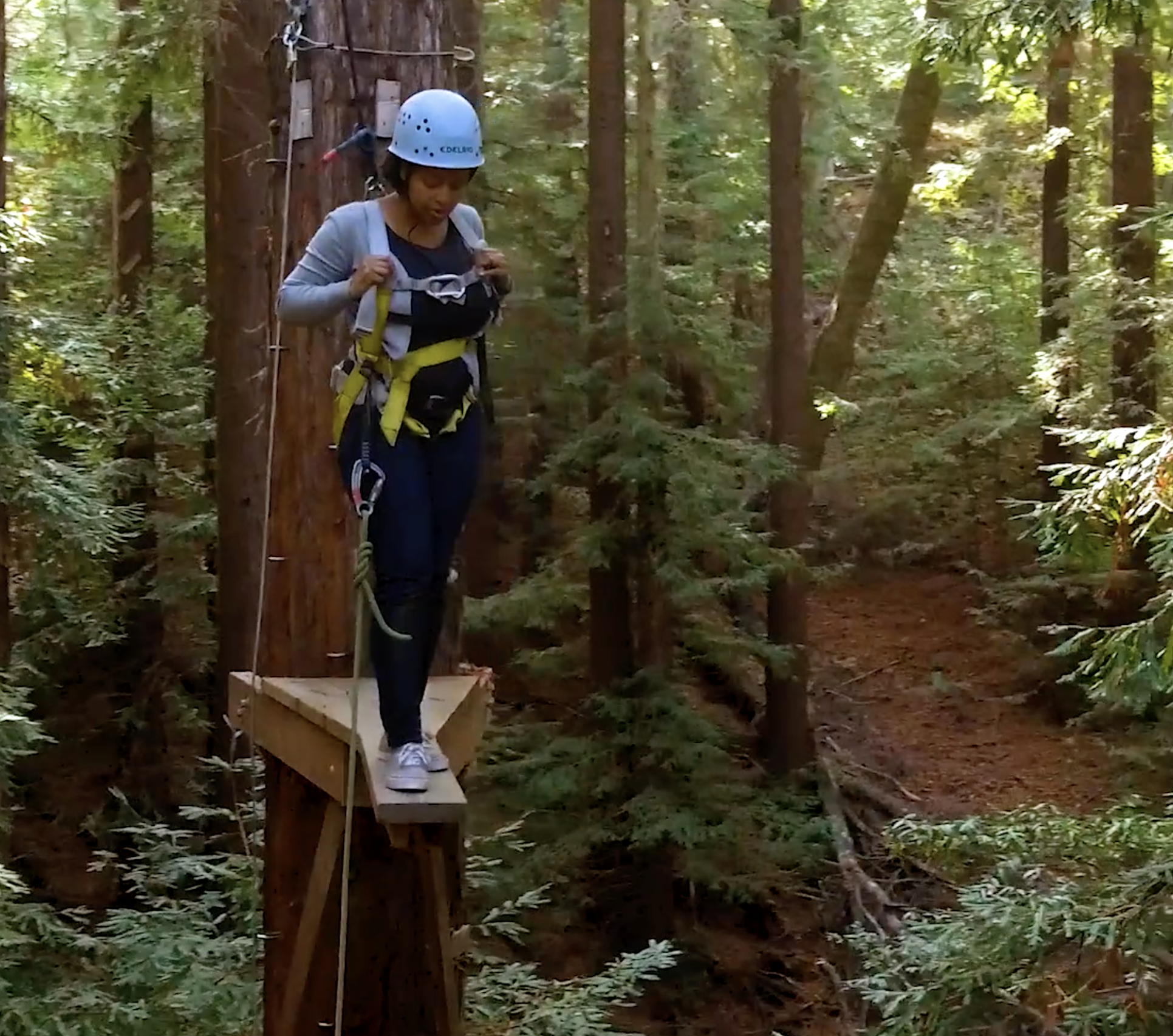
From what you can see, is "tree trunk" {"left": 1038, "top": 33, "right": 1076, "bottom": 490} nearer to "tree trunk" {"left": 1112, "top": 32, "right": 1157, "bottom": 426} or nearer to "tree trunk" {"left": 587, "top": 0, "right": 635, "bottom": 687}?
"tree trunk" {"left": 1112, "top": 32, "right": 1157, "bottom": 426}

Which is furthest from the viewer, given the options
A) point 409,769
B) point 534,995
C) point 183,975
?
point 534,995

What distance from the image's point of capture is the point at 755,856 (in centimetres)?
1091

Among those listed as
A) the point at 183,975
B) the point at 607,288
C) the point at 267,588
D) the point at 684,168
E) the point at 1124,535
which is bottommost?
the point at 183,975

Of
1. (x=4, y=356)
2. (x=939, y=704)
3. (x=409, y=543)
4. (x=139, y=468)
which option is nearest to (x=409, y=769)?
(x=409, y=543)

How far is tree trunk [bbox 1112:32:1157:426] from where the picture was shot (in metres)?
12.3

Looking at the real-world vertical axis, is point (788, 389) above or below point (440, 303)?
above

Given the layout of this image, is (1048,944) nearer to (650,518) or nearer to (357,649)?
(357,649)

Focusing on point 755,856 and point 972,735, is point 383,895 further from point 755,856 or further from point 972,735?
point 972,735

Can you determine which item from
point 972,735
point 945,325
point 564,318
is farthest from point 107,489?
point 945,325

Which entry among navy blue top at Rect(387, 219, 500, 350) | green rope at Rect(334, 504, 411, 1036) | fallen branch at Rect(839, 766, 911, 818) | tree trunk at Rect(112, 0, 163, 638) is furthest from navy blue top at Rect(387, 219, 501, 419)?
fallen branch at Rect(839, 766, 911, 818)

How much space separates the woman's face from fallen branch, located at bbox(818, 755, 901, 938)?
7217mm

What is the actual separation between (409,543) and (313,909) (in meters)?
1.21

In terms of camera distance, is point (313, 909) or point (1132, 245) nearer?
point (313, 909)

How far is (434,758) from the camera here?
3350mm
